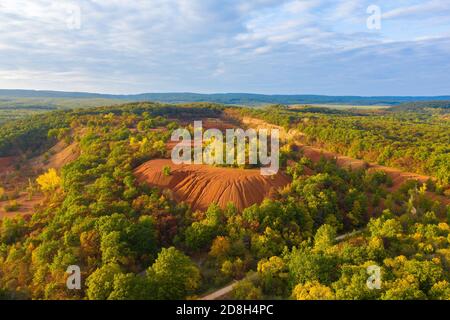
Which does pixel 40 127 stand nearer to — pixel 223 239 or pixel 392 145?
pixel 223 239

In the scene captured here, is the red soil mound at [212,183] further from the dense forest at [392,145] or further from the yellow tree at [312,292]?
the dense forest at [392,145]

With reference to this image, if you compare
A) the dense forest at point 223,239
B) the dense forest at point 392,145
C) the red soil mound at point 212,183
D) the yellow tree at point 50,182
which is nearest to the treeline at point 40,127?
the dense forest at point 223,239

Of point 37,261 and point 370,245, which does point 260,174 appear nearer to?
point 370,245

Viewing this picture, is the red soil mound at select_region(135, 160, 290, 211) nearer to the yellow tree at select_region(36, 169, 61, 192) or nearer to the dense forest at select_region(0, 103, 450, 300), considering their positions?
the dense forest at select_region(0, 103, 450, 300)

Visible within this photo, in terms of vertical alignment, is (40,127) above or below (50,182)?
above

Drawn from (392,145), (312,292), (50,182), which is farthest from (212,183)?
(392,145)
